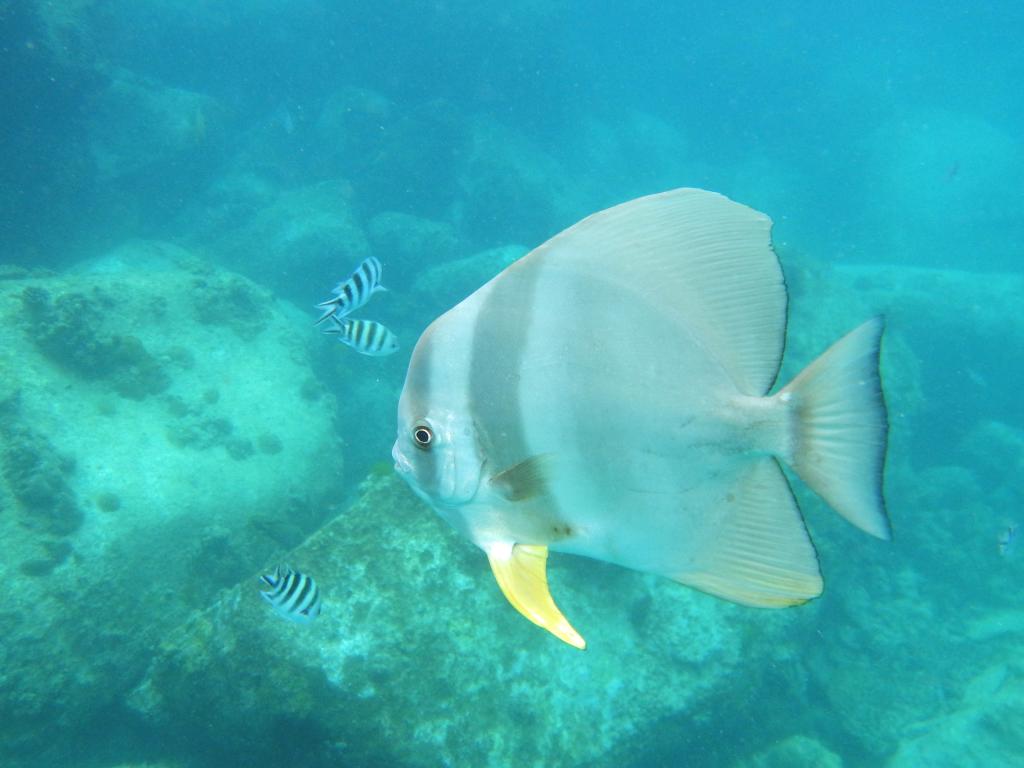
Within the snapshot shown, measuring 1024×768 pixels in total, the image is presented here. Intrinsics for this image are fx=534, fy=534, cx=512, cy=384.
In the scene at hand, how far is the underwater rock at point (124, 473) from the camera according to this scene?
5168 millimetres

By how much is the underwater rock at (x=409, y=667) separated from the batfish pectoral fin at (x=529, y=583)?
10.7ft

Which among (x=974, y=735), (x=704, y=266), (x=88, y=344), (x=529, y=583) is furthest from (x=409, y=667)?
(x=974, y=735)

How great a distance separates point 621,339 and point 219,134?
20.2 meters

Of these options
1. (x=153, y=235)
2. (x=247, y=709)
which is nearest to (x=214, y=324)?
(x=247, y=709)

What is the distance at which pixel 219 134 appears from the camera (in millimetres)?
17141

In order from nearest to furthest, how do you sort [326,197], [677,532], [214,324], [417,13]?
[677,532] < [214,324] < [326,197] < [417,13]

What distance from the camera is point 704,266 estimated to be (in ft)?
4.26

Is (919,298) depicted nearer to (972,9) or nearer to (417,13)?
(417,13)

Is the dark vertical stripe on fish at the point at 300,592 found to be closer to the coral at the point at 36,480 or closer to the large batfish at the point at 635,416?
the large batfish at the point at 635,416

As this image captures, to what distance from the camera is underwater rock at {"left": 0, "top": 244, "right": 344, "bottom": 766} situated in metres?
5.17

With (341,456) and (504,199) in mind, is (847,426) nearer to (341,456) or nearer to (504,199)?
(341,456)

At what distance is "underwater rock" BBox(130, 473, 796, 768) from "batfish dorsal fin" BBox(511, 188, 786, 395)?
3610 millimetres

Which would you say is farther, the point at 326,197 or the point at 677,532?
the point at 326,197

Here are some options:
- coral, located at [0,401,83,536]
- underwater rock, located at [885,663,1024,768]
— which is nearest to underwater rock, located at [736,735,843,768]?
underwater rock, located at [885,663,1024,768]
